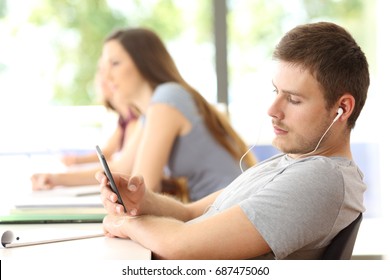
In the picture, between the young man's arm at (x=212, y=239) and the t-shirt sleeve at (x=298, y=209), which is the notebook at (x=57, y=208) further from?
the t-shirt sleeve at (x=298, y=209)

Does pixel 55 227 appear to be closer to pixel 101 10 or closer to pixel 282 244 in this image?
pixel 282 244

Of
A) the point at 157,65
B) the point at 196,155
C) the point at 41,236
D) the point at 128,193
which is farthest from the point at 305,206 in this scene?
the point at 157,65

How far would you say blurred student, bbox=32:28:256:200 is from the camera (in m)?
2.22

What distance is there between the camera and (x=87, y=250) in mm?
1312

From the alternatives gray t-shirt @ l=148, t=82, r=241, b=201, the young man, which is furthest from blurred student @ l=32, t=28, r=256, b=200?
the young man

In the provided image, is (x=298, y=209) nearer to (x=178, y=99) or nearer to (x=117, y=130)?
(x=178, y=99)

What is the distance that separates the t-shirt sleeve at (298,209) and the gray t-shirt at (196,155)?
1.14 metres

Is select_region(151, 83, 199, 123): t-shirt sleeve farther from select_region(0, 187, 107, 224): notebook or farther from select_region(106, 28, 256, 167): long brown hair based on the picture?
select_region(0, 187, 107, 224): notebook

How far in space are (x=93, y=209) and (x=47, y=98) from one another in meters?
4.29

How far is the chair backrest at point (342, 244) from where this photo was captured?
3.94ft

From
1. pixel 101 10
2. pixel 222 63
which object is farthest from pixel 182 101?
pixel 101 10

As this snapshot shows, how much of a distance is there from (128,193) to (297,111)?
38cm

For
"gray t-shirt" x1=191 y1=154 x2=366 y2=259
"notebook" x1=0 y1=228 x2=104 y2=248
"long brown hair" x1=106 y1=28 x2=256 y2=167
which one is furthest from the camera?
"long brown hair" x1=106 y1=28 x2=256 y2=167

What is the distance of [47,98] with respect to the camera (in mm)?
5973
